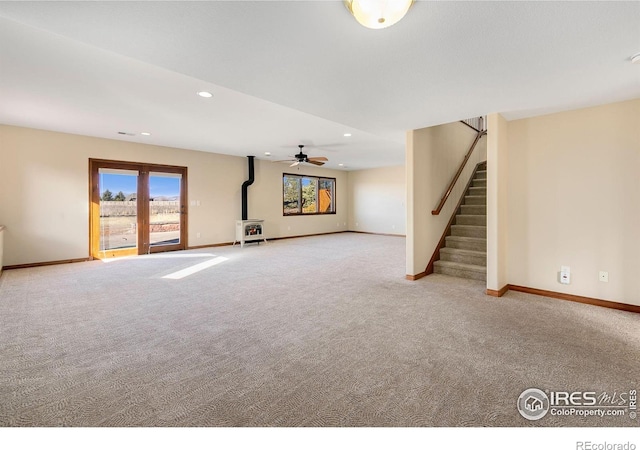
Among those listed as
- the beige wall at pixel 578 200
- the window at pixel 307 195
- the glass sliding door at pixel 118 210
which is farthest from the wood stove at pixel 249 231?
the beige wall at pixel 578 200

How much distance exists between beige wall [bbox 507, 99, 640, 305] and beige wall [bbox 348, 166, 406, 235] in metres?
6.17

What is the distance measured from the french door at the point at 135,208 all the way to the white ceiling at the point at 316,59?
6.24 ft

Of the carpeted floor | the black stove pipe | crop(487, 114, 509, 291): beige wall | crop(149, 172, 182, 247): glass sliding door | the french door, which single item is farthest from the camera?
the black stove pipe

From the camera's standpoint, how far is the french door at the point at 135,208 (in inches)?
233

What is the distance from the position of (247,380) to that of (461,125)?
19.4 ft

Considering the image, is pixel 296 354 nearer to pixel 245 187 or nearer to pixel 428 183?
pixel 428 183

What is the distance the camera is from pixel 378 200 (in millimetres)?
10664

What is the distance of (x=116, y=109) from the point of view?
4.07 meters

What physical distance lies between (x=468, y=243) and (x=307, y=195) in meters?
6.43

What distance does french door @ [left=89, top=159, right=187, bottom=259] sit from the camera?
5.93 meters

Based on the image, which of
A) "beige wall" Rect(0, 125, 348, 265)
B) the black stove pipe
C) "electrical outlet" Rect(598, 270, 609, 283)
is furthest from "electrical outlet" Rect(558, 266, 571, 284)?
"beige wall" Rect(0, 125, 348, 265)

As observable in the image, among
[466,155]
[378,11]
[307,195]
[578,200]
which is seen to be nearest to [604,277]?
[578,200]

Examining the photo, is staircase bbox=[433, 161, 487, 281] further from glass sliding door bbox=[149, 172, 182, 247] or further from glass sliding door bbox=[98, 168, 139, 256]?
glass sliding door bbox=[98, 168, 139, 256]
